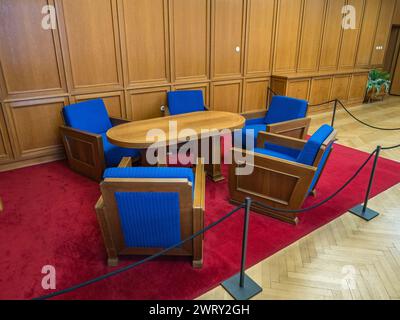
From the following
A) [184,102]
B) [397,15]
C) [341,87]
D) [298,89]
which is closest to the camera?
[184,102]

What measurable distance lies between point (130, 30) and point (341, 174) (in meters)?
3.47

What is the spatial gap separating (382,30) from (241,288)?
27.8 ft

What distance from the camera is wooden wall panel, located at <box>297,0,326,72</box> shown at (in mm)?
6160

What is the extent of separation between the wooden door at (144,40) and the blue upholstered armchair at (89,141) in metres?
0.79

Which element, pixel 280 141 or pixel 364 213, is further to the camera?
pixel 280 141

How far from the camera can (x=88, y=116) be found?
12.4 ft

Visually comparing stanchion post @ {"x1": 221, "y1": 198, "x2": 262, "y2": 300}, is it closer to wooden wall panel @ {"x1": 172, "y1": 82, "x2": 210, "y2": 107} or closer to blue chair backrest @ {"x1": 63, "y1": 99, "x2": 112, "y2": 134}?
blue chair backrest @ {"x1": 63, "y1": 99, "x2": 112, "y2": 134}

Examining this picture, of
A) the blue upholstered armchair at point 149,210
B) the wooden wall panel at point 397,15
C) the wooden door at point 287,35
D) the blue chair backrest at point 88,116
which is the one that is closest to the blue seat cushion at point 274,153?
the blue upholstered armchair at point 149,210

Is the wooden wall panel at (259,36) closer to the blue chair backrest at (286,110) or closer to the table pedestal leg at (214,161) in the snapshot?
the blue chair backrest at (286,110)

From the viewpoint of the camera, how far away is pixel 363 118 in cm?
660

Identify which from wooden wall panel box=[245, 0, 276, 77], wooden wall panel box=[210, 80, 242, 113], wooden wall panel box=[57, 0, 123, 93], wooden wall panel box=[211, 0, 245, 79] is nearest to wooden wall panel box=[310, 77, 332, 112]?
wooden wall panel box=[245, 0, 276, 77]

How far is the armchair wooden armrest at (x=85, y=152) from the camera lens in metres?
3.33

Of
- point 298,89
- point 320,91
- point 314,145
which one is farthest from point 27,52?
point 320,91

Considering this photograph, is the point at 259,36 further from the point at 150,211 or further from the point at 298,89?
the point at 150,211
